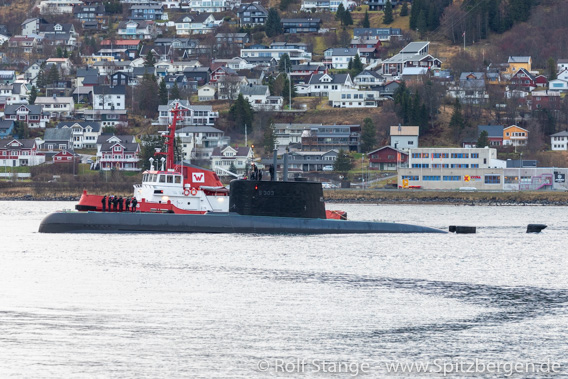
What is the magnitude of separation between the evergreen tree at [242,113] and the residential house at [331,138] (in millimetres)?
7732

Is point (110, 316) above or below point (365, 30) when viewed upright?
below

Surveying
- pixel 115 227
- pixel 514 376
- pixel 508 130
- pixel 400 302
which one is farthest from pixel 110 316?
pixel 508 130

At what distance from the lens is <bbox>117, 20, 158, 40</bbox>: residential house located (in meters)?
176

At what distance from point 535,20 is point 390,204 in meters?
78.5

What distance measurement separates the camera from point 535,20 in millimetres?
152625

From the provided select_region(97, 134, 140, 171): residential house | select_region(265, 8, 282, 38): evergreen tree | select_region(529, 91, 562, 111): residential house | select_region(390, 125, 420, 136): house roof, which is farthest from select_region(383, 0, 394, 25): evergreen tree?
select_region(97, 134, 140, 171): residential house

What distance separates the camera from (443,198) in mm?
88125

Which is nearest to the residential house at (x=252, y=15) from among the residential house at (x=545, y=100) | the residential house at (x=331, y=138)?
the residential house at (x=545, y=100)

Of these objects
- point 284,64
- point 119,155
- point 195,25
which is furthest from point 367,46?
point 119,155

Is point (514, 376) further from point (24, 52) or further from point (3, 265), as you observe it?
point (24, 52)

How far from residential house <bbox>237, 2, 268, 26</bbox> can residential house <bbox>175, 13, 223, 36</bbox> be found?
17.3 feet

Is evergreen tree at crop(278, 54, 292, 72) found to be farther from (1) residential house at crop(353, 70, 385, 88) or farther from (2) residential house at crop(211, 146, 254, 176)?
(2) residential house at crop(211, 146, 254, 176)

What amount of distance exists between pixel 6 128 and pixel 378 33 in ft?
225

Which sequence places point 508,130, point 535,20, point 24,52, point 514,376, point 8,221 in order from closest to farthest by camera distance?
point 514,376
point 8,221
point 508,130
point 535,20
point 24,52
